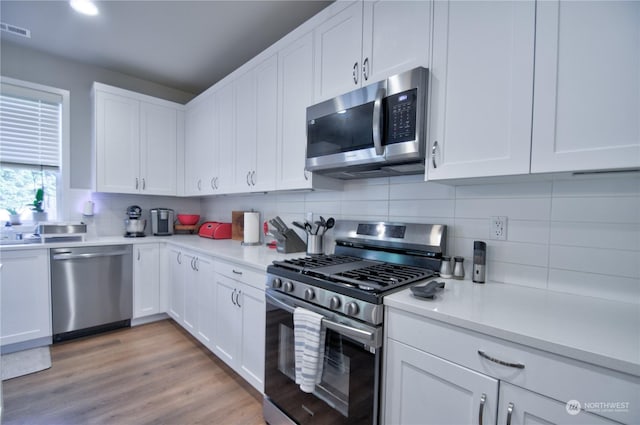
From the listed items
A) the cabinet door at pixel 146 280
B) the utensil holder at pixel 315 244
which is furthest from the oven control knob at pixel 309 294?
the cabinet door at pixel 146 280

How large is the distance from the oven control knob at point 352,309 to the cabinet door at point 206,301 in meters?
1.45

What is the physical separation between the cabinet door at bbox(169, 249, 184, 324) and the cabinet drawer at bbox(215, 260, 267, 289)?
0.77 meters

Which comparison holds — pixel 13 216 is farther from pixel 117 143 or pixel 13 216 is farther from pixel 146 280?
pixel 146 280

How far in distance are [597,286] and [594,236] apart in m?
0.20

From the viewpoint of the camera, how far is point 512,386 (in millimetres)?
836

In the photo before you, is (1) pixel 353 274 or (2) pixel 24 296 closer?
(1) pixel 353 274

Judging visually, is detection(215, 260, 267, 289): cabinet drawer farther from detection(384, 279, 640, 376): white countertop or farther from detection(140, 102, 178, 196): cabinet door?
detection(140, 102, 178, 196): cabinet door

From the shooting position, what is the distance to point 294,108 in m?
2.03

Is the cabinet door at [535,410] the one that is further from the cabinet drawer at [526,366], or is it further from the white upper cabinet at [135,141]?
the white upper cabinet at [135,141]

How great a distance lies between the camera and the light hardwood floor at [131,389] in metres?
1.71

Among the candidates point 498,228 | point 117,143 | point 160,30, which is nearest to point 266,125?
point 160,30

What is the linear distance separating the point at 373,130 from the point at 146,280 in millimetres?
2886

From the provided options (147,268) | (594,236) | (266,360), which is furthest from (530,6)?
(147,268)

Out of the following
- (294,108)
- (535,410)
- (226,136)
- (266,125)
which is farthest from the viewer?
(226,136)
